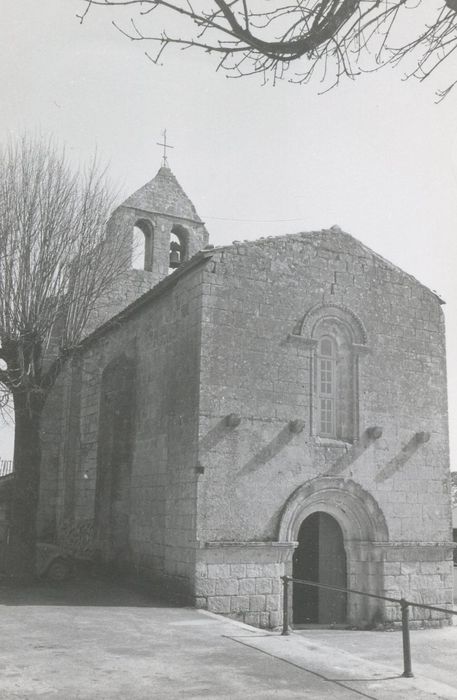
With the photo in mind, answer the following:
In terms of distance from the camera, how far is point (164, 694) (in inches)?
228

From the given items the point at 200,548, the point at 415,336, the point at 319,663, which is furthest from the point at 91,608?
the point at 415,336

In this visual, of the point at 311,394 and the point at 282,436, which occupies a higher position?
the point at 311,394

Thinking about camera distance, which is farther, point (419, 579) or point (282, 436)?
point (419, 579)

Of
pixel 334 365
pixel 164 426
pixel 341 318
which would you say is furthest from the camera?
pixel 341 318

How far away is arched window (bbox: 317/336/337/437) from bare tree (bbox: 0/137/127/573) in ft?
15.5

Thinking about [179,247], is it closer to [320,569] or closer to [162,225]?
[162,225]

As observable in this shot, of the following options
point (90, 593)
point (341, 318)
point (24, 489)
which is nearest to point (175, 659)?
point (90, 593)

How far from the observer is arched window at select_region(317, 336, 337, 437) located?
12.4 meters

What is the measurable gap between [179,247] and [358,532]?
10854 mm

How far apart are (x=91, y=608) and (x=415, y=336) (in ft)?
25.6

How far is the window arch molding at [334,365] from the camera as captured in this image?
12.3 meters

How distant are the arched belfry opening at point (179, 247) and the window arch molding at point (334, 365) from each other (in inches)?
319

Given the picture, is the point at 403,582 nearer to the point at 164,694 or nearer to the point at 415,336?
the point at 415,336

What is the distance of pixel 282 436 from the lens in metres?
11.6
